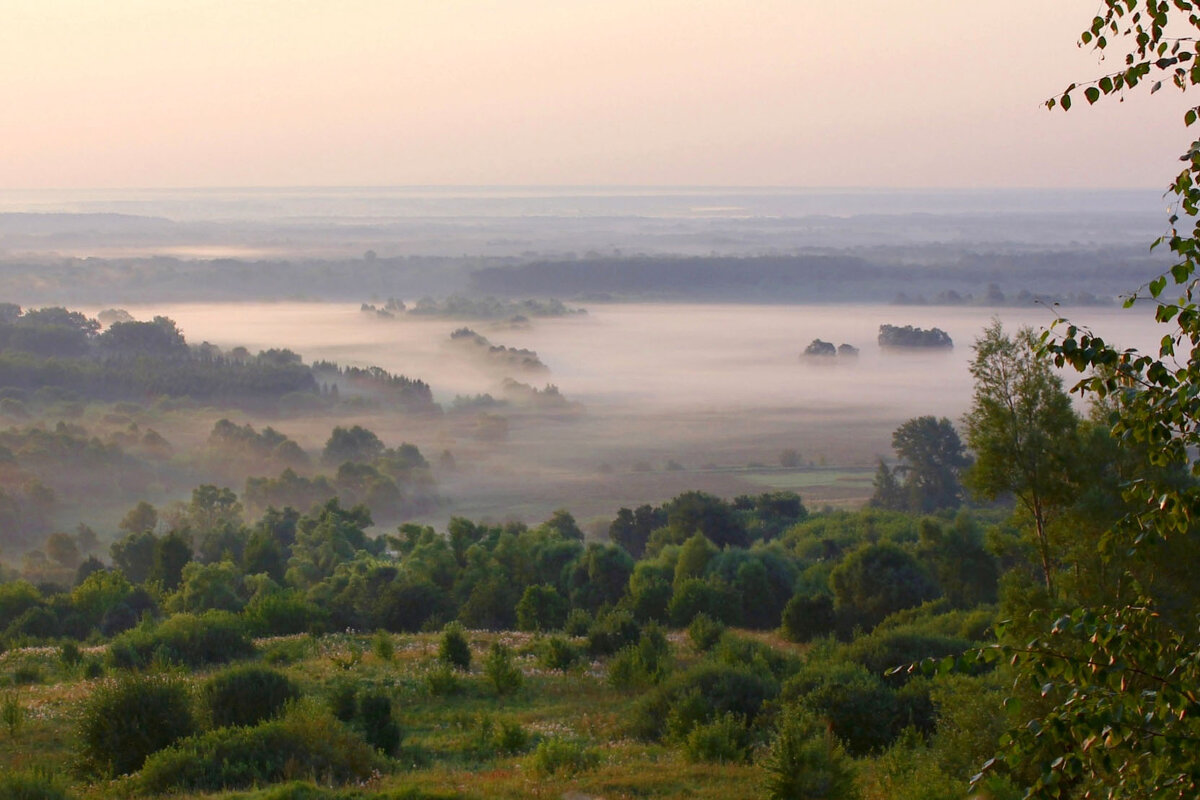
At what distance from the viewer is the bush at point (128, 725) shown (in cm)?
1521

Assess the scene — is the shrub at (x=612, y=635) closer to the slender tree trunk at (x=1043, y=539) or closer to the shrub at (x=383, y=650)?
the shrub at (x=383, y=650)

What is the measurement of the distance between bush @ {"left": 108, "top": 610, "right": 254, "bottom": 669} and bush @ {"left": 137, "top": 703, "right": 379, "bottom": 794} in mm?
11671

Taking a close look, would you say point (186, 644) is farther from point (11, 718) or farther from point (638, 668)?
point (638, 668)

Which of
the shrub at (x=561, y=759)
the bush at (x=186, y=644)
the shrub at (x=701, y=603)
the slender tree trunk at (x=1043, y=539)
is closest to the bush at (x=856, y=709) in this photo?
the shrub at (x=561, y=759)

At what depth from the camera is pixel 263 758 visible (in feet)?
47.2

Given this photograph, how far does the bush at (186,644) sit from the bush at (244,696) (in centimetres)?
813

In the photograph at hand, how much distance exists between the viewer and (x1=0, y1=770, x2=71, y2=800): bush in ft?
39.2

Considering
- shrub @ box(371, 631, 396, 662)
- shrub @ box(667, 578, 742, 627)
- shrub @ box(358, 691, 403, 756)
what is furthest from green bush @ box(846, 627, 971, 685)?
shrub @ box(667, 578, 742, 627)

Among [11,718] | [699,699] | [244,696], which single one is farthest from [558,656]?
[11,718]

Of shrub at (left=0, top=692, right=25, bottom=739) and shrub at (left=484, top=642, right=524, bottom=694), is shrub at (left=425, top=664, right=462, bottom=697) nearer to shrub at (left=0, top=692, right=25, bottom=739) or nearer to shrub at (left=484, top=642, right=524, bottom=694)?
shrub at (left=484, top=642, right=524, bottom=694)

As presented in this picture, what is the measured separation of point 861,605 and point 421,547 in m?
20.7

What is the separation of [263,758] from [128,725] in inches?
90.2

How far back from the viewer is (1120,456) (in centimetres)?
1462

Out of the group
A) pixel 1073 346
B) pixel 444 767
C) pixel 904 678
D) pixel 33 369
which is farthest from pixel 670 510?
pixel 33 369
